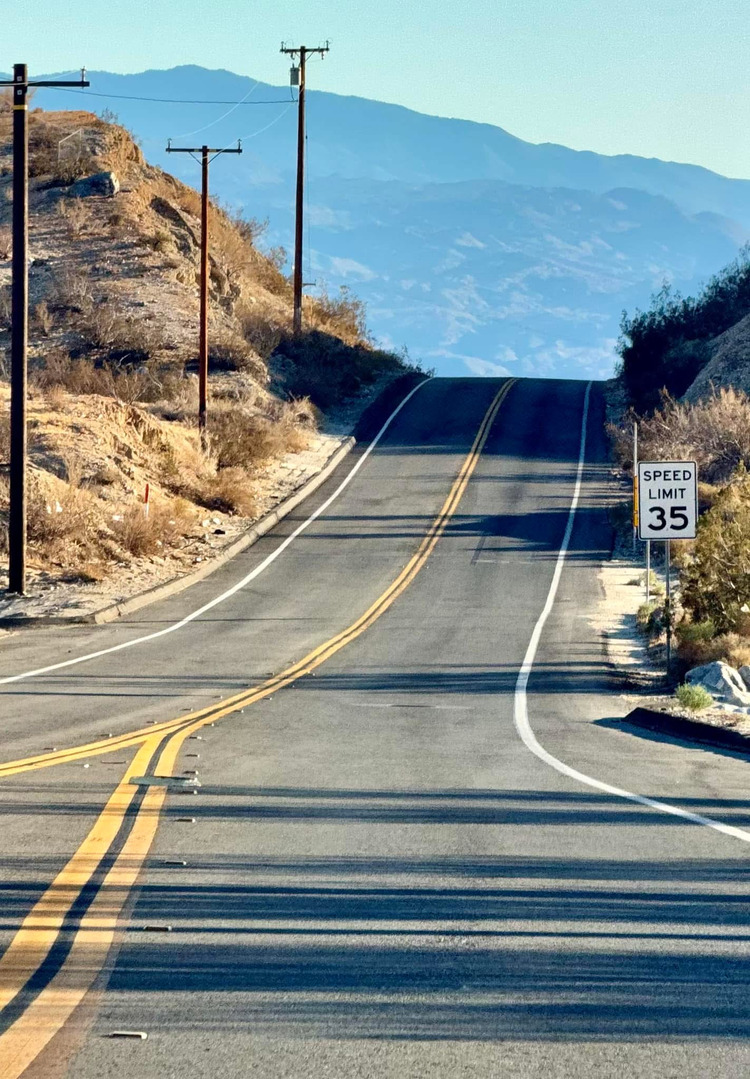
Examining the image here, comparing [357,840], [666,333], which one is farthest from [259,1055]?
[666,333]

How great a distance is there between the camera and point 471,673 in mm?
18438

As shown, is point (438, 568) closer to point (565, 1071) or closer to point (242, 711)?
point (242, 711)

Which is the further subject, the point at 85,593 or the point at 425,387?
the point at 425,387

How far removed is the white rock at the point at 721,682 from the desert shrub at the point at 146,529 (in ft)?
49.0

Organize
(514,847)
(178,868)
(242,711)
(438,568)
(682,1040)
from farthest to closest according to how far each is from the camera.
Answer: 1. (438,568)
2. (242,711)
3. (514,847)
4. (178,868)
5. (682,1040)

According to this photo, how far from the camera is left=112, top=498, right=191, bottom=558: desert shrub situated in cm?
2898

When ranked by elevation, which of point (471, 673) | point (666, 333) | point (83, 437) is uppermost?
point (666, 333)

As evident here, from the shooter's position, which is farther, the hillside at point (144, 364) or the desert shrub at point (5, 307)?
the desert shrub at point (5, 307)

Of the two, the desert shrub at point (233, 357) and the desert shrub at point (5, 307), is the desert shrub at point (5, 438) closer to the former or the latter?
the desert shrub at point (233, 357)

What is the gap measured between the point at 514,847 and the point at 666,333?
5336cm

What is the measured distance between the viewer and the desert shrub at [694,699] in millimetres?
14320

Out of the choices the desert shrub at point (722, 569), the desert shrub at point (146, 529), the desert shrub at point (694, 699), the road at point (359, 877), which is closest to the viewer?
the road at point (359, 877)

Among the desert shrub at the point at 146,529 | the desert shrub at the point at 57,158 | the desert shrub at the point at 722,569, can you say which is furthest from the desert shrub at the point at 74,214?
the desert shrub at the point at 722,569

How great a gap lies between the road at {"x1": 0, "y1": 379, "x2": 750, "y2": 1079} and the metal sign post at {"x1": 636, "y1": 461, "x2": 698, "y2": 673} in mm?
2207
